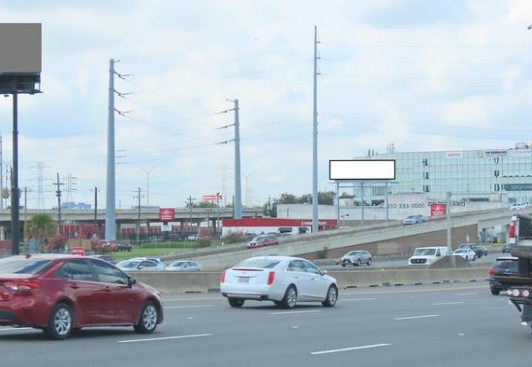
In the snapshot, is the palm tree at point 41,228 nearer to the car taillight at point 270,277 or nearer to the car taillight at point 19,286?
the car taillight at point 270,277

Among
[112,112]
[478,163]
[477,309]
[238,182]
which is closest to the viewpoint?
[477,309]

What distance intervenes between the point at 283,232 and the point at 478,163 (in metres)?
64.2

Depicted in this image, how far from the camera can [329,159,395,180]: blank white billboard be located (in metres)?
114

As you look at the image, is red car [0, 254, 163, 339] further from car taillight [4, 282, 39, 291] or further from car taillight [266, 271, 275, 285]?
car taillight [266, 271, 275, 285]

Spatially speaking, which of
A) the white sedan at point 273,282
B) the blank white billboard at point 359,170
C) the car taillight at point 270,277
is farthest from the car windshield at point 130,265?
the blank white billboard at point 359,170

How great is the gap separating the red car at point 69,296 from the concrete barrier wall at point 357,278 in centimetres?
1611

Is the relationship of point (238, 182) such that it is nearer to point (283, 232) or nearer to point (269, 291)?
point (283, 232)

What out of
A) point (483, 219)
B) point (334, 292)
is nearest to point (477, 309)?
point (334, 292)

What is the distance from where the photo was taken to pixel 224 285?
89.6 ft

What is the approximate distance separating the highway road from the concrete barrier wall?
760cm

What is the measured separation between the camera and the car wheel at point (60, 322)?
1667 centimetres

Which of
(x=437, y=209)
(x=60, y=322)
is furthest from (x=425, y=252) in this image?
(x=437, y=209)

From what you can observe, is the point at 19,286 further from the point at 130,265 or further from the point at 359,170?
the point at 359,170

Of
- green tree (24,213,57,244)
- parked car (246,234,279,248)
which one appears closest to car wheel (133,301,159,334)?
parked car (246,234,279,248)
